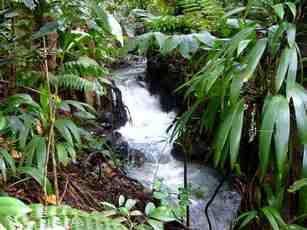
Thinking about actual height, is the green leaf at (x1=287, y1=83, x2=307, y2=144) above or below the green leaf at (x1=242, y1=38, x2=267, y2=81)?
below

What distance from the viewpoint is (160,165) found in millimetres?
4043

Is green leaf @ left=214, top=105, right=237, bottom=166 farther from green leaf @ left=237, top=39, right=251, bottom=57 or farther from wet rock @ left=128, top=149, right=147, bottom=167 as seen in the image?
wet rock @ left=128, top=149, right=147, bottom=167

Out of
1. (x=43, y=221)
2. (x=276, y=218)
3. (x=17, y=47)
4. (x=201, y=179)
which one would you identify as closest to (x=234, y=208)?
(x=201, y=179)

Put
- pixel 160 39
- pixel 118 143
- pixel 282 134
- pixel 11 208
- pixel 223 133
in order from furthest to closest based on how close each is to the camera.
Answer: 1. pixel 118 143
2. pixel 160 39
3. pixel 223 133
4. pixel 282 134
5. pixel 11 208

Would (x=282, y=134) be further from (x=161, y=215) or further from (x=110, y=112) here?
(x=110, y=112)

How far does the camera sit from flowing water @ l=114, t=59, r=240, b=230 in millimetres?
2973

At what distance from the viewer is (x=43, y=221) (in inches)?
33.2

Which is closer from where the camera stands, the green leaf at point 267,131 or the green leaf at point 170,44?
the green leaf at point 267,131

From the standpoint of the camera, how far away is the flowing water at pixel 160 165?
117 inches

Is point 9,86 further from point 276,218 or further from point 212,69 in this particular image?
point 276,218

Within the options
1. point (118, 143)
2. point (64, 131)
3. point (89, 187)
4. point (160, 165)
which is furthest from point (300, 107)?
point (118, 143)

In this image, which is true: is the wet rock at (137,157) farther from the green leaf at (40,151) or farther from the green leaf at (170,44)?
the green leaf at (170,44)

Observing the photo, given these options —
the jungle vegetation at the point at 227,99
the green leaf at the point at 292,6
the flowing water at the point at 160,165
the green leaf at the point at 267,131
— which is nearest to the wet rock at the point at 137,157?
the flowing water at the point at 160,165

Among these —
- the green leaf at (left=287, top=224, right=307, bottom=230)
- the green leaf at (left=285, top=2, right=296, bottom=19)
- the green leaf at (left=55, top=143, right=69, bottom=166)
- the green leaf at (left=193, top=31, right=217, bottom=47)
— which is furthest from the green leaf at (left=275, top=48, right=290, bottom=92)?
the green leaf at (left=55, top=143, right=69, bottom=166)
